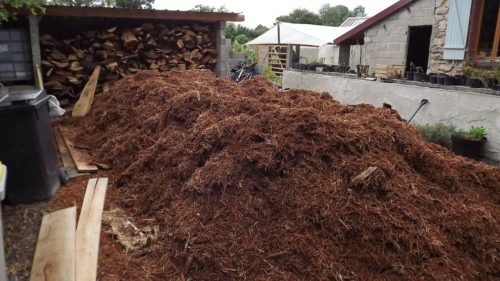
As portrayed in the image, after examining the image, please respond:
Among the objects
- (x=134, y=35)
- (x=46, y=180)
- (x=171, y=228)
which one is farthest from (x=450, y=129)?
(x=134, y=35)

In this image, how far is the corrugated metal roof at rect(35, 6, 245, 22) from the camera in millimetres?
6588

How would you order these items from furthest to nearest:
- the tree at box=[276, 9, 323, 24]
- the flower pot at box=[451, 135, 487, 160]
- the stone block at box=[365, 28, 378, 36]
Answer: the tree at box=[276, 9, 323, 24], the stone block at box=[365, 28, 378, 36], the flower pot at box=[451, 135, 487, 160]

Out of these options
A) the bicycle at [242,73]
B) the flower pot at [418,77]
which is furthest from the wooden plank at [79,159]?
the bicycle at [242,73]

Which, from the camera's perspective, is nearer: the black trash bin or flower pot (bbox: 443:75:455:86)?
the black trash bin

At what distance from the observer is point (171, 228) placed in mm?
2945

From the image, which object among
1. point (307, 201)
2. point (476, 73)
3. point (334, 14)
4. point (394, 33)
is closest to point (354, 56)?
point (394, 33)

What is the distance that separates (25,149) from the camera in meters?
3.49

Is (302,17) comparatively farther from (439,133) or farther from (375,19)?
(439,133)

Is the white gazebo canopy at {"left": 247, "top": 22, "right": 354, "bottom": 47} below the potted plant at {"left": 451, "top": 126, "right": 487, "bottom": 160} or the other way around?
the other way around

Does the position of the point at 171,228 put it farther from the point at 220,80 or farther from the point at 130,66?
the point at 130,66

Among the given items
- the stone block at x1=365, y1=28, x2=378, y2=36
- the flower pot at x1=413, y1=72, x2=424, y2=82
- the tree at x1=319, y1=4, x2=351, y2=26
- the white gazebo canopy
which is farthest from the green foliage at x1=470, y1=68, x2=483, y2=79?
the tree at x1=319, y1=4, x2=351, y2=26

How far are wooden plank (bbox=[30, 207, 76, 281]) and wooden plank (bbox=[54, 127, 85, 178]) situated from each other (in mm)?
1127

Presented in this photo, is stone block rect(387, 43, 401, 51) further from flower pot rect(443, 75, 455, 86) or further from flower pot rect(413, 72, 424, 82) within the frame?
flower pot rect(443, 75, 455, 86)

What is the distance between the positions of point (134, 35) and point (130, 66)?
647mm
